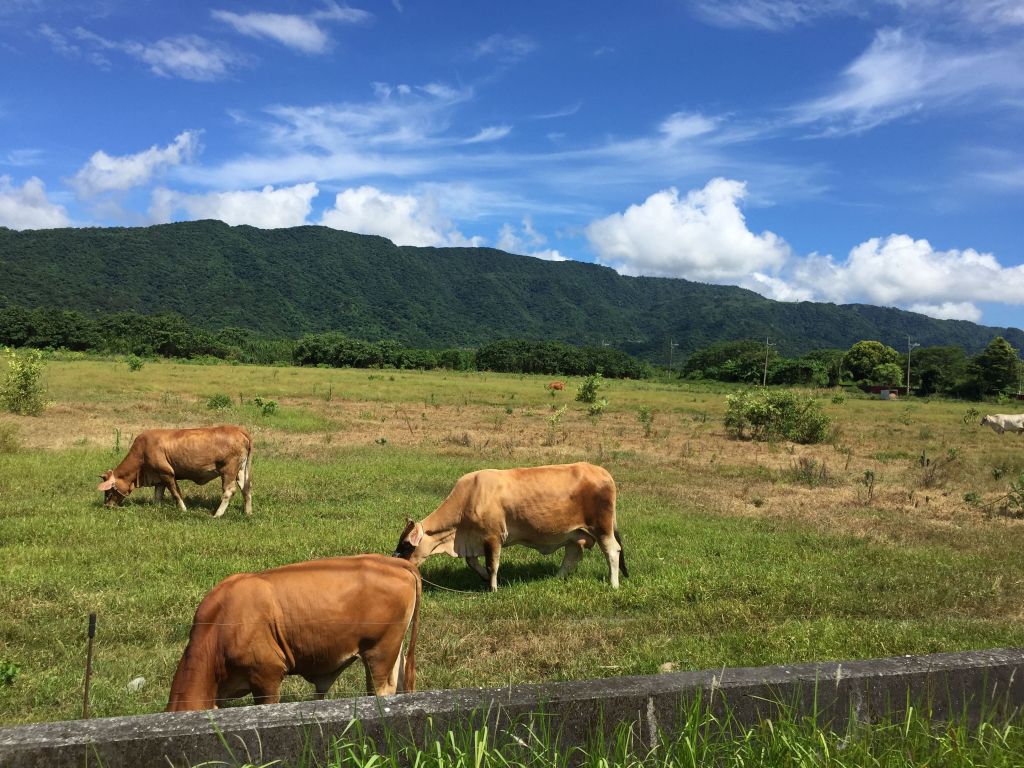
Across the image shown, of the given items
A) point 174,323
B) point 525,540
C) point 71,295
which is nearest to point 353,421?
point 525,540

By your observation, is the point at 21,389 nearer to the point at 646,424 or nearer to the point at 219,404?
the point at 219,404

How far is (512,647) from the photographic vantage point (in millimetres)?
6996

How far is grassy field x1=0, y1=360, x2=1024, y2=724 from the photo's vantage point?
668cm

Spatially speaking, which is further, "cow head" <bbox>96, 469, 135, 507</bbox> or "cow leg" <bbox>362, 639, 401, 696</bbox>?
"cow head" <bbox>96, 469, 135, 507</bbox>

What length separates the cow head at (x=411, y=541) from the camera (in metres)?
8.20

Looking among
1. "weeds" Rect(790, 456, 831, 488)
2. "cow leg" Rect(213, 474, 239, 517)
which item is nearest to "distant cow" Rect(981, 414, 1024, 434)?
"weeds" Rect(790, 456, 831, 488)

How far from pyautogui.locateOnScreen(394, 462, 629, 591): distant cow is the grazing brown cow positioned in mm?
3399

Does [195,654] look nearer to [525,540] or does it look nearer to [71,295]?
[525,540]

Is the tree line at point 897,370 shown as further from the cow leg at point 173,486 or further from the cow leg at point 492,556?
the cow leg at point 492,556

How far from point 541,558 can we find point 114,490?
24.2 ft

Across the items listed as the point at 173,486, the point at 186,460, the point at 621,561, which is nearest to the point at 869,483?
the point at 621,561

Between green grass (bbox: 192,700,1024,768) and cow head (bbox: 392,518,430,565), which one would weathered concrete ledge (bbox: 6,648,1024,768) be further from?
cow head (bbox: 392,518,430,565)

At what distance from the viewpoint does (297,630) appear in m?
4.96

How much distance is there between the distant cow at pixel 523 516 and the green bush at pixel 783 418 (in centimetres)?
1785
